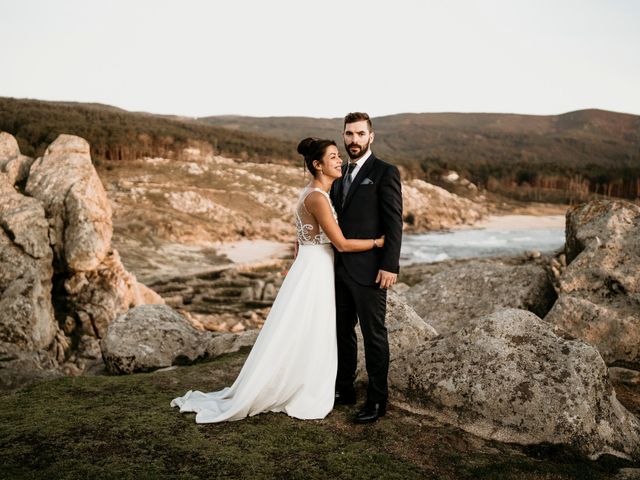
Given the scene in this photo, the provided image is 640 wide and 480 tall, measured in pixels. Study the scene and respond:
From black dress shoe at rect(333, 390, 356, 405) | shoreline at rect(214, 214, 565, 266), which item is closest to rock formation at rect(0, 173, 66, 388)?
black dress shoe at rect(333, 390, 356, 405)

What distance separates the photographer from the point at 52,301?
16.0 meters

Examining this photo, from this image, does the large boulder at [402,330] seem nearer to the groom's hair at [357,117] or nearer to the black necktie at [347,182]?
the black necktie at [347,182]

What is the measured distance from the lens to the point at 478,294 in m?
9.56

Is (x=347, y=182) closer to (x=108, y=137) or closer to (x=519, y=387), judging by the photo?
(x=519, y=387)

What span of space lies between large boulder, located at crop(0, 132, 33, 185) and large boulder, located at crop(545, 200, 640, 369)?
1701 cm

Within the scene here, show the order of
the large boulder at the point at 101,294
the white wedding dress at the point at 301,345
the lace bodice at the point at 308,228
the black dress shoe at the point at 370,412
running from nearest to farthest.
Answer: the black dress shoe at the point at 370,412 → the white wedding dress at the point at 301,345 → the lace bodice at the point at 308,228 → the large boulder at the point at 101,294

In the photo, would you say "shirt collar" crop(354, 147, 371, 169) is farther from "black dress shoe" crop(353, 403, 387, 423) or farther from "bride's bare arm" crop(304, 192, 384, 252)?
"black dress shoe" crop(353, 403, 387, 423)

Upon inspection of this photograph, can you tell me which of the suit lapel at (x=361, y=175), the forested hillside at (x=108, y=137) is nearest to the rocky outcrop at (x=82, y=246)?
the suit lapel at (x=361, y=175)

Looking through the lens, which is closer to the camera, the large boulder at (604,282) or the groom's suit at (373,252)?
the groom's suit at (373,252)

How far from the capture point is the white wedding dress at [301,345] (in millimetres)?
5445

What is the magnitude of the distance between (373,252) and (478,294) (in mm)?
4870

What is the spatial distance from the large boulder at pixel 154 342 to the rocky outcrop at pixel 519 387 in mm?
4020

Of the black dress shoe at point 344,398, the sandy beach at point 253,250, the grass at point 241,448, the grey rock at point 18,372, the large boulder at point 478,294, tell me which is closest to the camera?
the grass at point 241,448

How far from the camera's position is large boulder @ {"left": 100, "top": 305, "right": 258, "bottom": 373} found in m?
8.51
